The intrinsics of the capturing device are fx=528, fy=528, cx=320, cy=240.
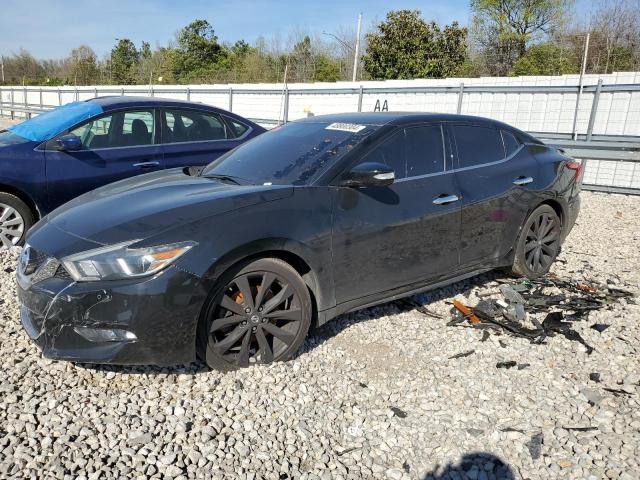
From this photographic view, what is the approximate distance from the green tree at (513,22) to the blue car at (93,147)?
31.2 metres

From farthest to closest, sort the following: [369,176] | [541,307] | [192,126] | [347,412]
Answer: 1. [192,126]
2. [541,307]
3. [369,176]
4. [347,412]

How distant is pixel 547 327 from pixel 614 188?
300 inches

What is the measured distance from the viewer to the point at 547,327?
4094mm

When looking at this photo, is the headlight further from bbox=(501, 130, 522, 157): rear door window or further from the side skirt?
bbox=(501, 130, 522, 157): rear door window

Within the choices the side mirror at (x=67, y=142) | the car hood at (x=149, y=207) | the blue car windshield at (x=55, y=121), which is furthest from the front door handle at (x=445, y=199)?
the blue car windshield at (x=55, y=121)

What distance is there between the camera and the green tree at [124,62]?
53906 mm

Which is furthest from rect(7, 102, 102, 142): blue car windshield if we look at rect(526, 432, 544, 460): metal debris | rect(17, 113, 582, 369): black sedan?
rect(526, 432, 544, 460): metal debris

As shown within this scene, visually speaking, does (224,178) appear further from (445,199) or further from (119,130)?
(119,130)

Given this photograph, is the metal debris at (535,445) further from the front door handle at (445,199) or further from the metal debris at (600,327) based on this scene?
the front door handle at (445,199)

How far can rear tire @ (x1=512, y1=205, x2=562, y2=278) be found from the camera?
486 cm

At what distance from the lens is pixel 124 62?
63156mm

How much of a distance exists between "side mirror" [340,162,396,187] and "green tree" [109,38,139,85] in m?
54.2

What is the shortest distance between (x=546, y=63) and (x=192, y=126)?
2400 cm

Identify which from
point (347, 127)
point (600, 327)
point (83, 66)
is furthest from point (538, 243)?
point (83, 66)
